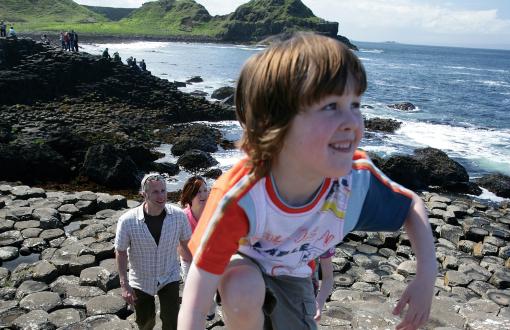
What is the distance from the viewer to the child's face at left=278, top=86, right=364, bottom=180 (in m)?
1.64

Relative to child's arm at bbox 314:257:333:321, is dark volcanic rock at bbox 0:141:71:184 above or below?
below

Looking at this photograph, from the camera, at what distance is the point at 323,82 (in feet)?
5.28

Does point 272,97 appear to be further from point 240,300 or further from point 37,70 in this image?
point 37,70

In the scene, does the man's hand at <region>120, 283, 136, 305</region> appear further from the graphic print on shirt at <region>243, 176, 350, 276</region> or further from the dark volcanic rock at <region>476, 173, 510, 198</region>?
the dark volcanic rock at <region>476, 173, 510, 198</region>

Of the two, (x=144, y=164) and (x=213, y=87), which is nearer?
(x=144, y=164)

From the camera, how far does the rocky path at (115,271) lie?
17.9ft

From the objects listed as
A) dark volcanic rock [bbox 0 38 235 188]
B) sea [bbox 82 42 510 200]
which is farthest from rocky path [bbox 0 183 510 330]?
dark volcanic rock [bbox 0 38 235 188]

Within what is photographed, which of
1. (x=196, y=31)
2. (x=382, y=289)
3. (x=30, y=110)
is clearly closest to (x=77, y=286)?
(x=382, y=289)

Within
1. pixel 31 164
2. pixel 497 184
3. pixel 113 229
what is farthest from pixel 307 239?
pixel 497 184

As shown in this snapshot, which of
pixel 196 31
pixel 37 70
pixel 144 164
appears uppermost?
pixel 196 31

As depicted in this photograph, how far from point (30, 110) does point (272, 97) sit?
2461 cm

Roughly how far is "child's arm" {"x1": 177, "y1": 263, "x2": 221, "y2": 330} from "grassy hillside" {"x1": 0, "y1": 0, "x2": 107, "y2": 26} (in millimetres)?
112912

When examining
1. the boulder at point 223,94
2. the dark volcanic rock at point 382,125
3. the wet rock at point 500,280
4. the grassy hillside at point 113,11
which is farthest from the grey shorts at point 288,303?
the grassy hillside at point 113,11

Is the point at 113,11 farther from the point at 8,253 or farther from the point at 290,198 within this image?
the point at 290,198
